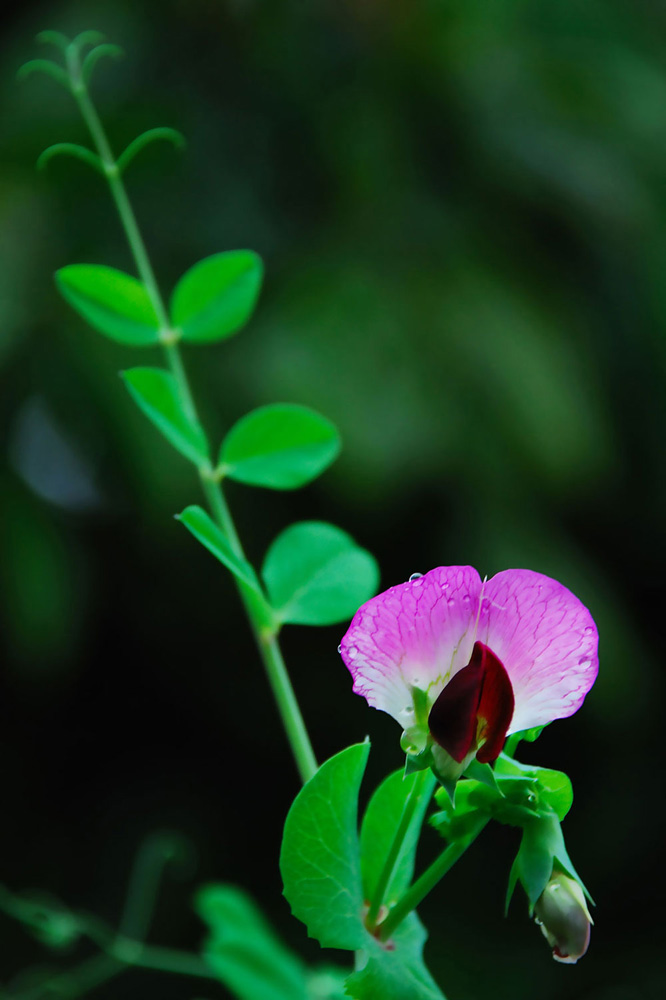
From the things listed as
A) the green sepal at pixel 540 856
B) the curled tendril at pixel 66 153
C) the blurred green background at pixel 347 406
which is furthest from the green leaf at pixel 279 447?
Answer: the blurred green background at pixel 347 406

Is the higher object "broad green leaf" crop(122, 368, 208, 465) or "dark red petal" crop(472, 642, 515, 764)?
"broad green leaf" crop(122, 368, 208, 465)

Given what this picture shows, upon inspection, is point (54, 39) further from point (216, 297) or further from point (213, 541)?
point (213, 541)

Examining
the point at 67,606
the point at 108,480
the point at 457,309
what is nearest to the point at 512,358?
the point at 457,309

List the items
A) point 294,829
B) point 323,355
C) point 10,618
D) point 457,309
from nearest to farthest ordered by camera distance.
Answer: point 294,829 → point 10,618 → point 323,355 → point 457,309

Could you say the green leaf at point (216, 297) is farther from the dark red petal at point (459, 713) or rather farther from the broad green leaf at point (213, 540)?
the dark red petal at point (459, 713)

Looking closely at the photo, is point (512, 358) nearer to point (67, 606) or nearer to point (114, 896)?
point (67, 606)

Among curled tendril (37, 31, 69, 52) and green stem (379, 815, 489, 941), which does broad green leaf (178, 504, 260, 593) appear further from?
curled tendril (37, 31, 69, 52)

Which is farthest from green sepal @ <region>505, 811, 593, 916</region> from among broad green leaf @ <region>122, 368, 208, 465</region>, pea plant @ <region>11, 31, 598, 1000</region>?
broad green leaf @ <region>122, 368, 208, 465</region>
